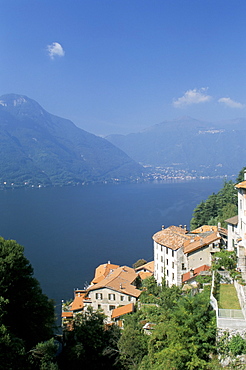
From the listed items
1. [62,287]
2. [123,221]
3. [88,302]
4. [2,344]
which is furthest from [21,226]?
[2,344]

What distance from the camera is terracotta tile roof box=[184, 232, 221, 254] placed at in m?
24.8

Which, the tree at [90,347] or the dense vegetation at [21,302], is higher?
the dense vegetation at [21,302]

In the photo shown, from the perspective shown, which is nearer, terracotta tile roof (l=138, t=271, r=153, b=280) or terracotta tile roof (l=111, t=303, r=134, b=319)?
terracotta tile roof (l=111, t=303, r=134, b=319)

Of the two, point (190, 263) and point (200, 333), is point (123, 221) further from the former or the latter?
point (200, 333)

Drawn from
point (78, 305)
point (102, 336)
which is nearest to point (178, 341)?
point (102, 336)

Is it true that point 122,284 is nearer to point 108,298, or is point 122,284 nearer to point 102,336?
point 108,298

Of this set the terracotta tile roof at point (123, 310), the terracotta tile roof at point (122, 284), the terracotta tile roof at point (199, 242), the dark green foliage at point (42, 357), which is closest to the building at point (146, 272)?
the terracotta tile roof at point (122, 284)

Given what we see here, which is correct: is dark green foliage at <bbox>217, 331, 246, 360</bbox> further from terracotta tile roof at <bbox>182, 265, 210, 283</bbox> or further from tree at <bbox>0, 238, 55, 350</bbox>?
terracotta tile roof at <bbox>182, 265, 210, 283</bbox>

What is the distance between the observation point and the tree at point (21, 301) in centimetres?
1575

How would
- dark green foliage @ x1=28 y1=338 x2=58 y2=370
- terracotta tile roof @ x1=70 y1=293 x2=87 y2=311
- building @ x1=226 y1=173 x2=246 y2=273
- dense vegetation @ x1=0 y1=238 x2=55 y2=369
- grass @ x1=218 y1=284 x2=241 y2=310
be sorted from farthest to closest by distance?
terracotta tile roof @ x1=70 y1=293 x2=87 y2=311
building @ x1=226 y1=173 x2=246 y2=273
dense vegetation @ x1=0 y1=238 x2=55 y2=369
dark green foliage @ x1=28 y1=338 x2=58 y2=370
grass @ x1=218 y1=284 x2=241 y2=310

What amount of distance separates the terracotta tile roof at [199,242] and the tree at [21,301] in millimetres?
11967

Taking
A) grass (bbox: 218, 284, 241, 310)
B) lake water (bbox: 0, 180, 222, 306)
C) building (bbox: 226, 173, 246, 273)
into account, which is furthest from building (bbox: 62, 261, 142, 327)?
grass (bbox: 218, 284, 241, 310)

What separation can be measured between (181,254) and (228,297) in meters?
10.6

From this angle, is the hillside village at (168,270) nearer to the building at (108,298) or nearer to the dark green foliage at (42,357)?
the building at (108,298)
